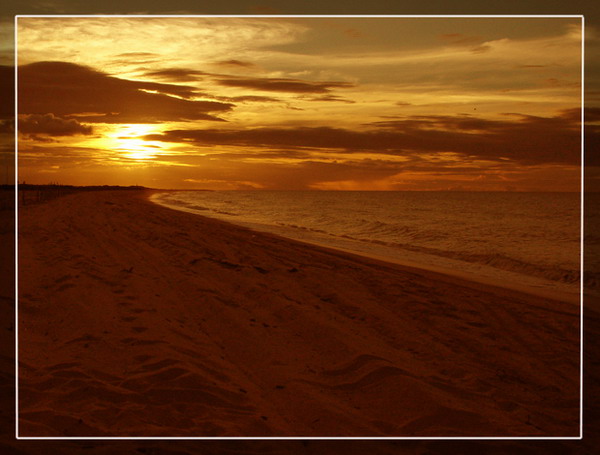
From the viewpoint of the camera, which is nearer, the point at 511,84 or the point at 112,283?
the point at 511,84

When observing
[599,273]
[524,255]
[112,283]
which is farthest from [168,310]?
[524,255]

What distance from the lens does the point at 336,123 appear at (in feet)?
22.3

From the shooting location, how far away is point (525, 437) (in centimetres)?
379

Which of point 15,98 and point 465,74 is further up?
point 465,74

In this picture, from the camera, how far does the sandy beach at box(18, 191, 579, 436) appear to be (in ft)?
12.7

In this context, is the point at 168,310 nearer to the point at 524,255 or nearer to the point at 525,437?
the point at 525,437

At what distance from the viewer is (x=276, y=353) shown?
5.07m

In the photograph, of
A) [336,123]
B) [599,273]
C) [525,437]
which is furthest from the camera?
[599,273]

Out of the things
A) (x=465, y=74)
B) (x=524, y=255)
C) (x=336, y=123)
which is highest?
(x=465, y=74)

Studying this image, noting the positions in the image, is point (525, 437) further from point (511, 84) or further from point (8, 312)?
point (8, 312)

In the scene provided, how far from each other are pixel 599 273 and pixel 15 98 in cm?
1108

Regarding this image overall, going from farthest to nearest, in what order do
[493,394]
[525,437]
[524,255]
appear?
[524,255] → [493,394] → [525,437]

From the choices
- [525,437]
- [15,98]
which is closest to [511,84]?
[525,437]

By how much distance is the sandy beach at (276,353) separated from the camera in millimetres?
3881
